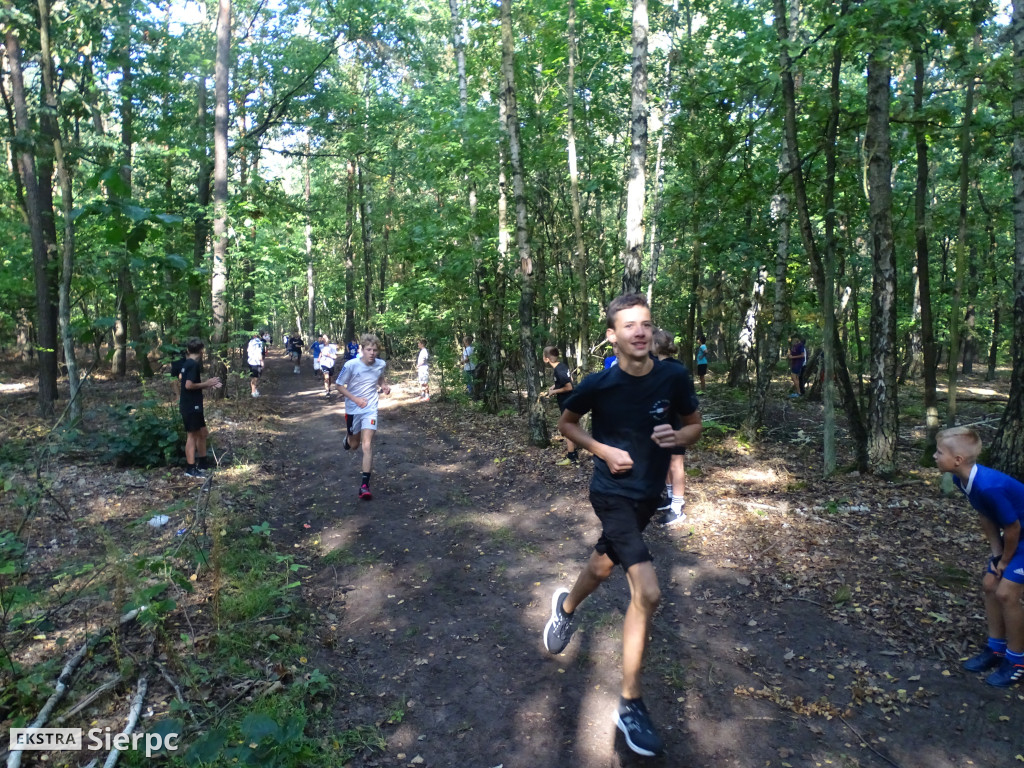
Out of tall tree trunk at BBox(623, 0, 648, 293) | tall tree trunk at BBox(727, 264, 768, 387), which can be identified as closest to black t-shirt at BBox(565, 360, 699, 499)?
tall tree trunk at BBox(623, 0, 648, 293)

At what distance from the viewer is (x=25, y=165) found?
12.4 meters

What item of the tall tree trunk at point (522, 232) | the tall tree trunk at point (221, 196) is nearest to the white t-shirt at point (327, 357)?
the tall tree trunk at point (221, 196)

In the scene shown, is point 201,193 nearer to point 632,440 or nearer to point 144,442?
point 144,442

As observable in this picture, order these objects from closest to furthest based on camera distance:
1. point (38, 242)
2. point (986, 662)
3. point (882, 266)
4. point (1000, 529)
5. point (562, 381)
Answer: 1. point (1000, 529)
2. point (986, 662)
3. point (882, 266)
4. point (562, 381)
5. point (38, 242)

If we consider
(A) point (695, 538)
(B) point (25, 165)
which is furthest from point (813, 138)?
(B) point (25, 165)

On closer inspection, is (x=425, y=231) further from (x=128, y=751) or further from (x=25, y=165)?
(x=128, y=751)

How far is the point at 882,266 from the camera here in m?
8.06

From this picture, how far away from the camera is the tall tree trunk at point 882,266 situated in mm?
7930

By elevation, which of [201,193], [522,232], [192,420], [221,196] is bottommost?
[192,420]

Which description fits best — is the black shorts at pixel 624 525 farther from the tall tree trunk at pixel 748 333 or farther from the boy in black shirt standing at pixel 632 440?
the tall tree trunk at pixel 748 333

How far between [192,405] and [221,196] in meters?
8.57

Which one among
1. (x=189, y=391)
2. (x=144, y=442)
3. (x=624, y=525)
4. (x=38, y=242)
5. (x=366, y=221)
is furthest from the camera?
(x=366, y=221)

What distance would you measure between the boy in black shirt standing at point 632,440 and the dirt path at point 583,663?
2.19ft

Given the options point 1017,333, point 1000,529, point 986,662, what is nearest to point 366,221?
point 1017,333
